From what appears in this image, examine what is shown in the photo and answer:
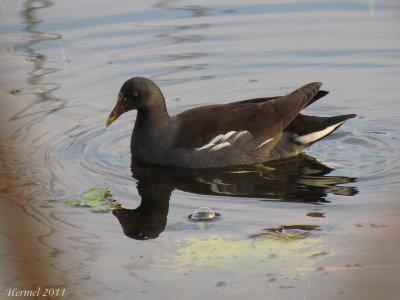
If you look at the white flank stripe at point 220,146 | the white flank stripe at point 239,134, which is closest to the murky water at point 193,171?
the white flank stripe at point 220,146

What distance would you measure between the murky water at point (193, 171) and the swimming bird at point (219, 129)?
182 mm

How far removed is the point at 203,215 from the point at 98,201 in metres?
0.94

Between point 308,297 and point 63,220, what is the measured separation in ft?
6.77

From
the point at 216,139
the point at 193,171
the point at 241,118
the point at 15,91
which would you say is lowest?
the point at 193,171

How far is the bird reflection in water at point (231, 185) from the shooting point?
5133mm

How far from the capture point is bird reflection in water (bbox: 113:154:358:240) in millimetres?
5133

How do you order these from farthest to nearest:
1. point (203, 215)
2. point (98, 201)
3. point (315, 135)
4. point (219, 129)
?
point (315, 135)
point (219, 129)
point (98, 201)
point (203, 215)

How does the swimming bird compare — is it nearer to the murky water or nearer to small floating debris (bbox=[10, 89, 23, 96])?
the murky water

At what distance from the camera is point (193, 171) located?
6297 millimetres

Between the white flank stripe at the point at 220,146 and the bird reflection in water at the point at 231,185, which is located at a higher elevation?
the white flank stripe at the point at 220,146

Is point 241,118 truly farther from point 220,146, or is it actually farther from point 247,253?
point 247,253

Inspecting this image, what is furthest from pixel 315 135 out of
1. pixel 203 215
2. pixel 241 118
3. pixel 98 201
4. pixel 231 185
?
pixel 98 201

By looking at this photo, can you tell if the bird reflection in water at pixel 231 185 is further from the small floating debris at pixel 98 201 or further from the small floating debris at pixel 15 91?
the small floating debris at pixel 15 91

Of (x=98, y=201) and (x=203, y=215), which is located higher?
(x=203, y=215)
